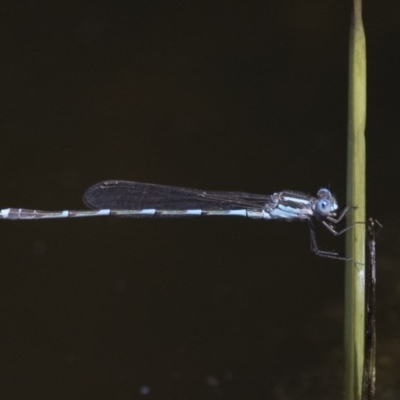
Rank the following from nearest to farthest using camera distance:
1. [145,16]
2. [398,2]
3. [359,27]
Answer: [359,27]
[398,2]
[145,16]

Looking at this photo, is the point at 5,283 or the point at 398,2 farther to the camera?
the point at 398,2

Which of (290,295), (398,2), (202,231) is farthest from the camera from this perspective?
(398,2)

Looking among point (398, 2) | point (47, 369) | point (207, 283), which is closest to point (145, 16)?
point (398, 2)

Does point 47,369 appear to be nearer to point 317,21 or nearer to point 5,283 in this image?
point 5,283

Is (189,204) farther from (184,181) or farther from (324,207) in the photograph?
(324,207)

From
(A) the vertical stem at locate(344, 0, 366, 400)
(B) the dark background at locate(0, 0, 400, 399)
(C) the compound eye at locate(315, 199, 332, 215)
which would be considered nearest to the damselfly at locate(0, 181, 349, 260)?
(C) the compound eye at locate(315, 199, 332, 215)

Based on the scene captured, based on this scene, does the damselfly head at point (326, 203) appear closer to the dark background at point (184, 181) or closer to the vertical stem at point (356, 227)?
the dark background at point (184, 181)

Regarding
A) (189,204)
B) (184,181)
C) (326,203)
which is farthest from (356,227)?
(184,181)

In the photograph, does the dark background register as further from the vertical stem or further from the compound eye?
the vertical stem

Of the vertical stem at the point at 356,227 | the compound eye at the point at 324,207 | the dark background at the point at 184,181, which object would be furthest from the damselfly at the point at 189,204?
the vertical stem at the point at 356,227

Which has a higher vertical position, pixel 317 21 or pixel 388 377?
pixel 317 21
